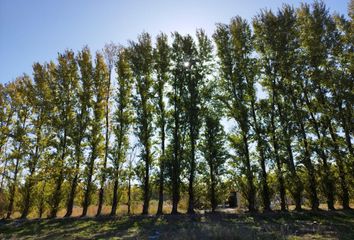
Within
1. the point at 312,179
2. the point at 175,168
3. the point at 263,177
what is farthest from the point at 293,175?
the point at 175,168

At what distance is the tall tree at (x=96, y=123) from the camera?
77.5 ft

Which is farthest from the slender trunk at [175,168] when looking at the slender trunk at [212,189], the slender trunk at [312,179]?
the slender trunk at [312,179]

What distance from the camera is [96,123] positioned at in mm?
24625

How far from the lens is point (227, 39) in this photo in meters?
24.4

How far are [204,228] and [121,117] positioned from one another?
13400 millimetres

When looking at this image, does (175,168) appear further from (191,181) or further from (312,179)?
(312,179)

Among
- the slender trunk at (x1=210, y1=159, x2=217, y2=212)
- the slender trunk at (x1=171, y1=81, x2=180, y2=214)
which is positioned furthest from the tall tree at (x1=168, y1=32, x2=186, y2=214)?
the slender trunk at (x1=210, y1=159, x2=217, y2=212)

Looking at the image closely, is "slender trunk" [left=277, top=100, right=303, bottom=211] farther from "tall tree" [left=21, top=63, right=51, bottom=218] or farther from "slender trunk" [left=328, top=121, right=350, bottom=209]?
"tall tree" [left=21, top=63, right=51, bottom=218]

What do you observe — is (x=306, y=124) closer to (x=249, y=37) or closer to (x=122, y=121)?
(x=249, y=37)

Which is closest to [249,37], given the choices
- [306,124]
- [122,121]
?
[306,124]

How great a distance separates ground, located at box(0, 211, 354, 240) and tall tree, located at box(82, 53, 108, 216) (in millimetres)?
3455

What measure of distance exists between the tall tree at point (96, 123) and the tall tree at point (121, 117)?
140cm

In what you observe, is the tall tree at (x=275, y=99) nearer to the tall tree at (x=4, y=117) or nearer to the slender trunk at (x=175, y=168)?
the slender trunk at (x=175, y=168)

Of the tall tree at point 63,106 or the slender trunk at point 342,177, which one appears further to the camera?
the tall tree at point 63,106
